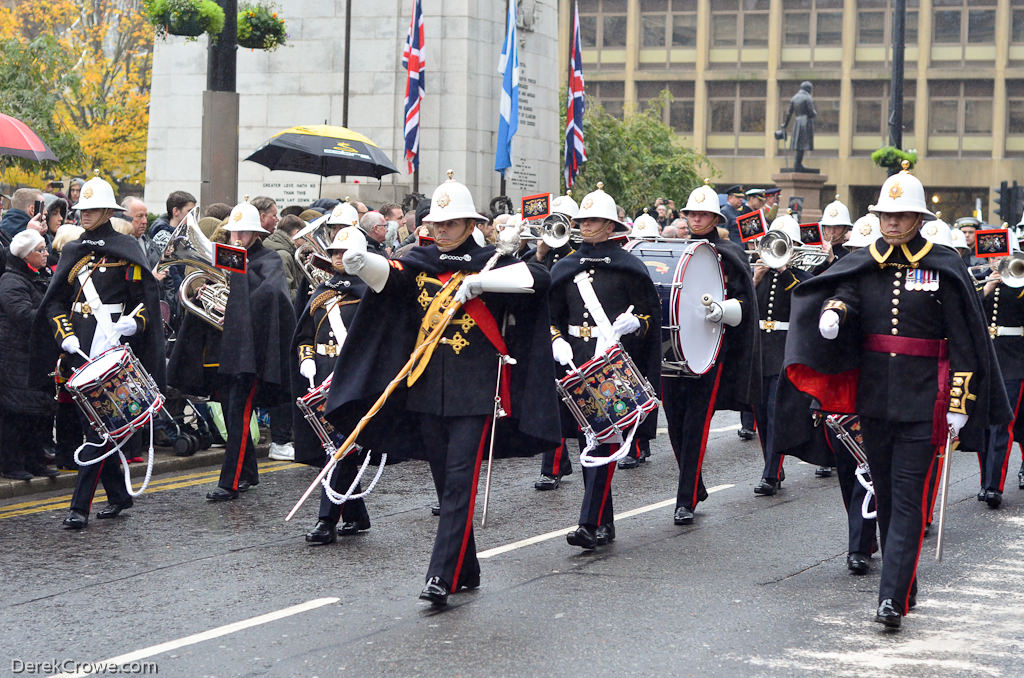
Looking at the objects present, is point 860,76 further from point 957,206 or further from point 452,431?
point 452,431

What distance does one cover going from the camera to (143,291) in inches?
396

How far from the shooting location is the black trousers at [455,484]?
759 centimetres

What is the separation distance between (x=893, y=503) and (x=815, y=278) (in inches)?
46.7

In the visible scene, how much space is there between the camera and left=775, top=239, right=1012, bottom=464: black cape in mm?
7430

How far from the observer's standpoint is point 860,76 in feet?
202

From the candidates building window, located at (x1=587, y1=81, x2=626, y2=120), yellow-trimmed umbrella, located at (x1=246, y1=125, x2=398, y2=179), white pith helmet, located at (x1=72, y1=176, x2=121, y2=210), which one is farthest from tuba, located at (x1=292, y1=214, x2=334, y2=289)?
building window, located at (x1=587, y1=81, x2=626, y2=120)

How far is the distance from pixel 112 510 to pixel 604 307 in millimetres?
3495

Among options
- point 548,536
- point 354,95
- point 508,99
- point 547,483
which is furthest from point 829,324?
point 354,95

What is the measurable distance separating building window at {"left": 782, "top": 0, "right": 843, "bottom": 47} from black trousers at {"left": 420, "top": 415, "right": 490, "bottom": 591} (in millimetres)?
56958

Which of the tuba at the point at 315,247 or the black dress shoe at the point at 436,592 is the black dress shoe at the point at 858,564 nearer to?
the black dress shoe at the point at 436,592

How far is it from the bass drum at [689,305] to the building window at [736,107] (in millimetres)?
53131

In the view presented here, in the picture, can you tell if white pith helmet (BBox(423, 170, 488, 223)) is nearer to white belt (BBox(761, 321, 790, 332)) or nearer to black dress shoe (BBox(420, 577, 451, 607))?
black dress shoe (BBox(420, 577, 451, 607))

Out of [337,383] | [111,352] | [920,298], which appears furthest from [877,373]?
[111,352]

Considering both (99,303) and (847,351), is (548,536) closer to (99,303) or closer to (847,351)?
(847,351)
